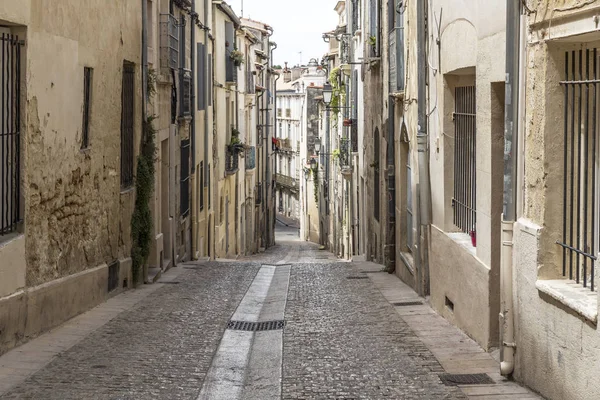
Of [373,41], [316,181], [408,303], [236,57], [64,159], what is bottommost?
[408,303]

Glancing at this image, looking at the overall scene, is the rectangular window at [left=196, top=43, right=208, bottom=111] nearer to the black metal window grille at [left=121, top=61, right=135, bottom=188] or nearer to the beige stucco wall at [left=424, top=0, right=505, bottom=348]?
the black metal window grille at [left=121, top=61, right=135, bottom=188]

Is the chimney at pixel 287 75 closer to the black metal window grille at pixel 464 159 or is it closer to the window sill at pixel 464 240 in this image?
the black metal window grille at pixel 464 159

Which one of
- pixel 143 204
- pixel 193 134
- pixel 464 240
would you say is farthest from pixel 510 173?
pixel 193 134

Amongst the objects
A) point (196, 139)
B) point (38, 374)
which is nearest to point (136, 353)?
point (38, 374)

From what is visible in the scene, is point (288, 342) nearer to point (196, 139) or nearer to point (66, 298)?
point (66, 298)

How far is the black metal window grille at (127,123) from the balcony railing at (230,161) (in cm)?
1692

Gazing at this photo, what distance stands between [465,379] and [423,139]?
221 inches

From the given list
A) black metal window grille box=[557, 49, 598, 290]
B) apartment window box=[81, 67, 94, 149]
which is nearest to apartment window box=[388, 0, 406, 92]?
apartment window box=[81, 67, 94, 149]

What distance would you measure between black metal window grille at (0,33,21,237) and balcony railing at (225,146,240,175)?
22688mm

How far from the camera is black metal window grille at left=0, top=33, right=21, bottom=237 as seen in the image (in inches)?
365

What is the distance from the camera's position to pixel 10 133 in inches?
371

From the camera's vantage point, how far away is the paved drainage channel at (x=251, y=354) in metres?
8.20

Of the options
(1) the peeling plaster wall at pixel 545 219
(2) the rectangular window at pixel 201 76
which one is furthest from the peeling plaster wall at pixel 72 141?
(2) the rectangular window at pixel 201 76

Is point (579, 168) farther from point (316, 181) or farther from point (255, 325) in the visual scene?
point (316, 181)
